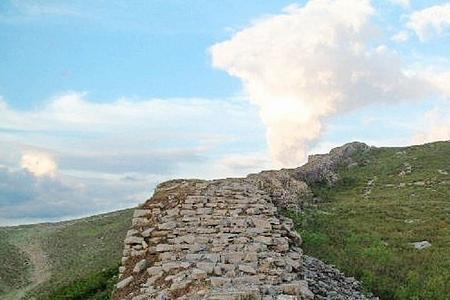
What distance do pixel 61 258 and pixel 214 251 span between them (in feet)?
98.0

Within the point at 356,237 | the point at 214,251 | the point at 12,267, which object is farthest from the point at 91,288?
the point at 12,267

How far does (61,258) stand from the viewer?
133ft

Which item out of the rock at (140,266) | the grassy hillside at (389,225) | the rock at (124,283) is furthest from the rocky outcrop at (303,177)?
the rock at (124,283)

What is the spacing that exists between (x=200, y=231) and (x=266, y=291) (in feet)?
14.1

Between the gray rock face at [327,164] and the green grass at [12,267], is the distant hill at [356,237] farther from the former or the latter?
the gray rock face at [327,164]

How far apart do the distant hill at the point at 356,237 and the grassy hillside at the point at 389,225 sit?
4cm

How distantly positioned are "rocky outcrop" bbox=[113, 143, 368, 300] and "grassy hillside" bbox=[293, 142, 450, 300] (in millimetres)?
2365

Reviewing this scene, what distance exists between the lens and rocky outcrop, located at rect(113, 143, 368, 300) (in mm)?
10727

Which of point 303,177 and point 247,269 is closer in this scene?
point 247,269

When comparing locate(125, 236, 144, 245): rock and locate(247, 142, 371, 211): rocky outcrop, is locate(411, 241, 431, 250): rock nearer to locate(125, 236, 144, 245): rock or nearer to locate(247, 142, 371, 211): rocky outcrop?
locate(247, 142, 371, 211): rocky outcrop

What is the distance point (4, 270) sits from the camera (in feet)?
124

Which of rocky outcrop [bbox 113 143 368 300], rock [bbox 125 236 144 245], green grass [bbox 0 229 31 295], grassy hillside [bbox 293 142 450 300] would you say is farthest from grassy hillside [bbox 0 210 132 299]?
grassy hillside [bbox 293 142 450 300]

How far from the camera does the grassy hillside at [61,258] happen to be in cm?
2367

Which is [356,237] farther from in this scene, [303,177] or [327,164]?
[327,164]
